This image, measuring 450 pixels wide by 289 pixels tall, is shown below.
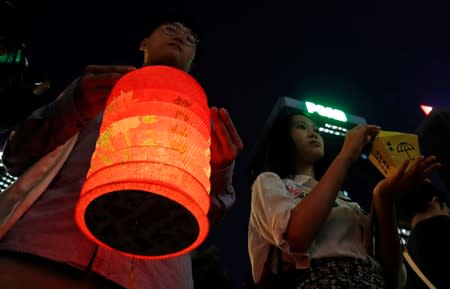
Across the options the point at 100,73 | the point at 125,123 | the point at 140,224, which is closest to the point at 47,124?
the point at 100,73

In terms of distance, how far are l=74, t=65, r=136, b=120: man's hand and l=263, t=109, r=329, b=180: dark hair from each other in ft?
5.84

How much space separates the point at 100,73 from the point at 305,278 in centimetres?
147

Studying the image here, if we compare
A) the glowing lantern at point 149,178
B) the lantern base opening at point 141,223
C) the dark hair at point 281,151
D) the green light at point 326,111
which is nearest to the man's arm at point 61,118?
the glowing lantern at point 149,178

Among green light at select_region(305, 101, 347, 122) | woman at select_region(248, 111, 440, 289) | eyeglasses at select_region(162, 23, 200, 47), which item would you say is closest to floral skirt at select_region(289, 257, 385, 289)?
woman at select_region(248, 111, 440, 289)

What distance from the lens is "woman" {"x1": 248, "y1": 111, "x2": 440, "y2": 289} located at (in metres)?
2.17

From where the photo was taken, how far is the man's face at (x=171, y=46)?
200 cm

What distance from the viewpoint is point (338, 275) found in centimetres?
211

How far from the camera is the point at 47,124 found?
1970 mm

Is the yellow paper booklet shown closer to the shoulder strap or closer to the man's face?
the shoulder strap

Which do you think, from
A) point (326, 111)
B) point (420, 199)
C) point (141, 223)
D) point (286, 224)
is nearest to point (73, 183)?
point (141, 223)

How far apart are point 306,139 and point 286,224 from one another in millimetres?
1141

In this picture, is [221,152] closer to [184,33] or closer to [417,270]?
[184,33]

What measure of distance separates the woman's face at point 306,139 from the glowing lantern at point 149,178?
1.77 m

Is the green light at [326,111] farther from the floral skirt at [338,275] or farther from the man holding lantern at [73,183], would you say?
the man holding lantern at [73,183]
